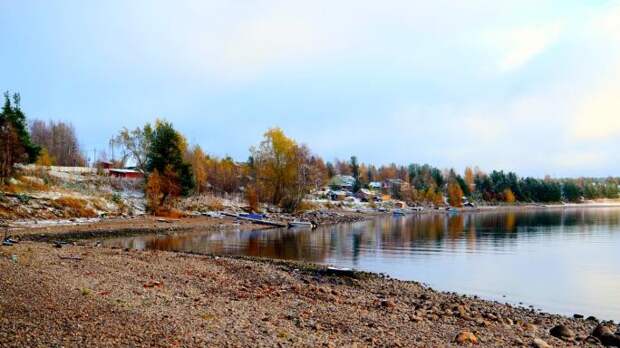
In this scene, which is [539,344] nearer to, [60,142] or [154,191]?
[154,191]

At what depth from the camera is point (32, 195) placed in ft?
158

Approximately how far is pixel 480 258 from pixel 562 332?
21844mm

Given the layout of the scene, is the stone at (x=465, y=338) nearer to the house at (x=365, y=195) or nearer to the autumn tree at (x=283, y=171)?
the autumn tree at (x=283, y=171)

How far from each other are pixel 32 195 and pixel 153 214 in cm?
1437

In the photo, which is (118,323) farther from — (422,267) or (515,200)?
(515,200)

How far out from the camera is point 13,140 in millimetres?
50656

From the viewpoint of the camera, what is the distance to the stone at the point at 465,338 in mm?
12102

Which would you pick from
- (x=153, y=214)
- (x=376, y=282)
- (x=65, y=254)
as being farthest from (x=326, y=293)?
(x=153, y=214)

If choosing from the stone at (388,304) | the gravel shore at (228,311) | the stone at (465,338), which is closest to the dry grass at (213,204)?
the gravel shore at (228,311)

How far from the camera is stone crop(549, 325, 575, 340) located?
46.8ft

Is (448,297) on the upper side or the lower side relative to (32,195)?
lower

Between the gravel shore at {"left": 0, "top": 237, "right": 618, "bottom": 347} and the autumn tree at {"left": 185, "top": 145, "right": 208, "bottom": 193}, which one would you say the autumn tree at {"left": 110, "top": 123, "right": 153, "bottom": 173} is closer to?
the autumn tree at {"left": 185, "top": 145, "right": 208, "bottom": 193}

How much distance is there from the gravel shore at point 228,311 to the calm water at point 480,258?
4.28m

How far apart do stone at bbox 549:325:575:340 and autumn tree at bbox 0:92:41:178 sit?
167ft
